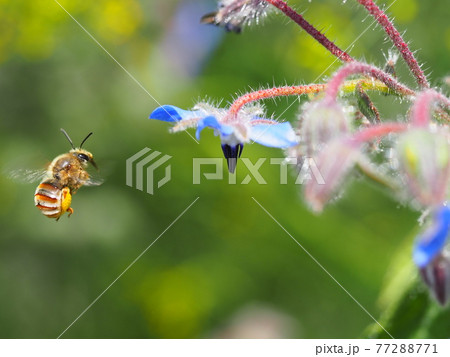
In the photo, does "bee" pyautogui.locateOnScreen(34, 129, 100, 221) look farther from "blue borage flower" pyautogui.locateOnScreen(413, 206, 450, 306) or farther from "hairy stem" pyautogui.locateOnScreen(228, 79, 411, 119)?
"blue borage flower" pyautogui.locateOnScreen(413, 206, 450, 306)

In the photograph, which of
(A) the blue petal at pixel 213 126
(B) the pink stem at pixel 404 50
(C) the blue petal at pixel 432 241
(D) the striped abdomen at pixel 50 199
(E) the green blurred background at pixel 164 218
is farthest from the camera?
(E) the green blurred background at pixel 164 218

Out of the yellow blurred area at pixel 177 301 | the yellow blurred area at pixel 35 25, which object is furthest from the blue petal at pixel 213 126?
the yellow blurred area at pixel 35 25

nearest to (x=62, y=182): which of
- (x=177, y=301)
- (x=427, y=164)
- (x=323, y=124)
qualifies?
(x=323, y=124)

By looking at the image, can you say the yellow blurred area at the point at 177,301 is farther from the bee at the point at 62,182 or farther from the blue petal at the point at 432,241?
the blue petal at the point at 432,241

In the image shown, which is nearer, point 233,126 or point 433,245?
point 433,245

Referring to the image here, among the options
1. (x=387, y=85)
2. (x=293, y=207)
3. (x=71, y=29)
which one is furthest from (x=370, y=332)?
(x=71, y=29)

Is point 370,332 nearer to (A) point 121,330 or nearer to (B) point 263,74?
(A) point 121,330

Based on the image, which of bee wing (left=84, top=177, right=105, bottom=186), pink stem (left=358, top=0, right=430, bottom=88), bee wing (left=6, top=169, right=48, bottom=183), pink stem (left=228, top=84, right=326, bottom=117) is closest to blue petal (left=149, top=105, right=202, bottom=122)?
pink stem (left=228, top=84, right=326, bottom=117)

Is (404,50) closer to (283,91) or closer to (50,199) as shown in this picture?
(283,91)
